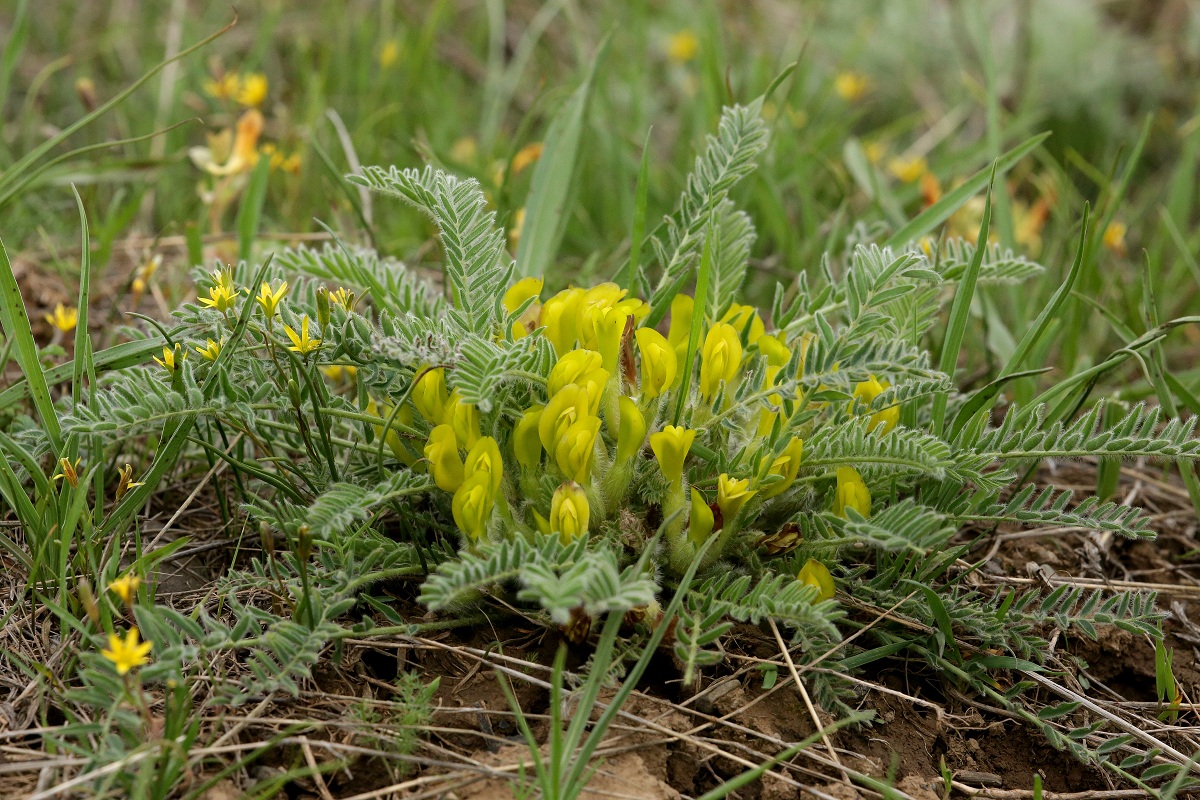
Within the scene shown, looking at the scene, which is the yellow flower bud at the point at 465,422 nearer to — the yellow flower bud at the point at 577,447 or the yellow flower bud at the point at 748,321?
the yellow flower bud at the point at 577,447

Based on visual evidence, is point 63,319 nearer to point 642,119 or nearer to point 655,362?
point 655,362

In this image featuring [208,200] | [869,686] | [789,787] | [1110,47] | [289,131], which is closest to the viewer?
[789,787]

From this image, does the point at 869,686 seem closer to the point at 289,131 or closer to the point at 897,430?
the point at 897,430

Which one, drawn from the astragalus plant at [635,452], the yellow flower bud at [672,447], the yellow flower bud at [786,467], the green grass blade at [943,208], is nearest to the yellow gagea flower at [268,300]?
the astragalus plant at [635,452]

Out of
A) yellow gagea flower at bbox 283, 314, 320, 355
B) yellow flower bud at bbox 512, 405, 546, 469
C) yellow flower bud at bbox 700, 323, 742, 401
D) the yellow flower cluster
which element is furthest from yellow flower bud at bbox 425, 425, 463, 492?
yellow flower bud at bbox 700, 323, 742, 401

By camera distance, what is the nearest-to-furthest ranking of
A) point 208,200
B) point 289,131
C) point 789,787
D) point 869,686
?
point 789,787, point 869,686, point 208,200, point 289,131

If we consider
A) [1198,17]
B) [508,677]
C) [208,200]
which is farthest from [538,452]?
[1198,17]
